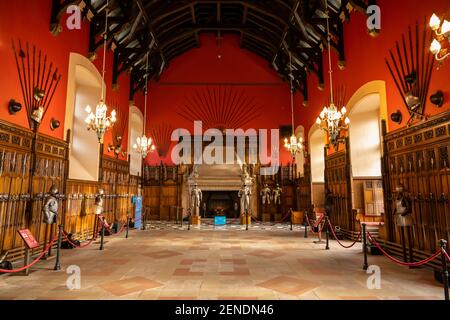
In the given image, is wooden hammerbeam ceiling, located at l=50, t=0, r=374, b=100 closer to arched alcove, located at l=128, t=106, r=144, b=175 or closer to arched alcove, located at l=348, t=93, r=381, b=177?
arched alcove, located at l=128, t=106, r=144, b=175

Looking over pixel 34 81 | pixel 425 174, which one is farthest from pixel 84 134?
pixel 425 174

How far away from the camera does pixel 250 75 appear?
1454 cm

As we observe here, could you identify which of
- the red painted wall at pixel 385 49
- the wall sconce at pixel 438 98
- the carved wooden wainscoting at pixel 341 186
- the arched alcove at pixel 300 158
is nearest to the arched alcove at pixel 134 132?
the arched alcove at pixel 300 158

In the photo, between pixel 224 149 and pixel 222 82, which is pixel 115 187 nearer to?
pixel 224 149

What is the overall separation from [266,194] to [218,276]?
369 inches

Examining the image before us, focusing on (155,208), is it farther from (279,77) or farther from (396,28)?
(396,28)

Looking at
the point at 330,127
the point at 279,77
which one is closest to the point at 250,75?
the point at 279,77

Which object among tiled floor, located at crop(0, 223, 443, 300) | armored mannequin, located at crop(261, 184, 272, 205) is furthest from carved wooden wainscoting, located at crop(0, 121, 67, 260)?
armored mannequin, located at crop(261, 184, 272, 205)

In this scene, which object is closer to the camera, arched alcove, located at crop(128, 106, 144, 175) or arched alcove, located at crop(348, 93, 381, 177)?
arched alcove, located at crop(348, 93, 381, 177)

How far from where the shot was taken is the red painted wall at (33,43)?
4.77 metres

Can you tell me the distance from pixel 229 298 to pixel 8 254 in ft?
13.9

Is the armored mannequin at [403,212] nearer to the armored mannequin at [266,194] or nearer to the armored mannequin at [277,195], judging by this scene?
the armored mannequin at [277,195]

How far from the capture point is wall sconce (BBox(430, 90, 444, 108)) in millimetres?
4441

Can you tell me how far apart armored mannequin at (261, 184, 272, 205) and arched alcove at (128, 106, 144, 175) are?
6060 mm
